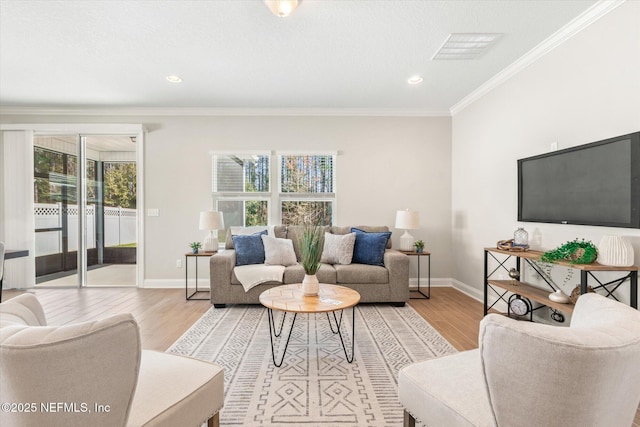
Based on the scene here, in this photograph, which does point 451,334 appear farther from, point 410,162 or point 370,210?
point 410,162

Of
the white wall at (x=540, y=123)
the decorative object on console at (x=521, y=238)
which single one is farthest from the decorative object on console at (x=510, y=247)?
the white wall at (x=540, y=123)

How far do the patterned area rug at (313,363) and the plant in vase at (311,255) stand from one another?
531 millimetres

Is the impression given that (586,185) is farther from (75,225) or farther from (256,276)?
(75,225)

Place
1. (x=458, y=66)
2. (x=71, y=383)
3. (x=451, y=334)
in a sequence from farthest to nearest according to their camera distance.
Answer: (x=458, y=66) < (x=451, y=334) < (x=71, y=383)

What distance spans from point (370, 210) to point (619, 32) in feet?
10.3

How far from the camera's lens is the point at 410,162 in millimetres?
4770

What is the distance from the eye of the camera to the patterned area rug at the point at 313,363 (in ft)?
5.95

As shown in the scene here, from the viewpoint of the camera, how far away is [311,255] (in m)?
2.55

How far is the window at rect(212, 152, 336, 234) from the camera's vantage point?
4.76m

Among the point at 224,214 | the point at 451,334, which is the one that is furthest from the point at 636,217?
the point at 224,214

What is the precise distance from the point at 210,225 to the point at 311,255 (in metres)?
2.20

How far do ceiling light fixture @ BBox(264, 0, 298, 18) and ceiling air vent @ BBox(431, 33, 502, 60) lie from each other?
1.43m

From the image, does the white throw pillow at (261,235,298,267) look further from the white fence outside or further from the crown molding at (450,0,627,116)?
the crown molding at (450,0,627,116)

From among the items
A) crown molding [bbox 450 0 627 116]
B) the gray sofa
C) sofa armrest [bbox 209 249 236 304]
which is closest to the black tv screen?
crown molding [bbox 450 0 627 116]
